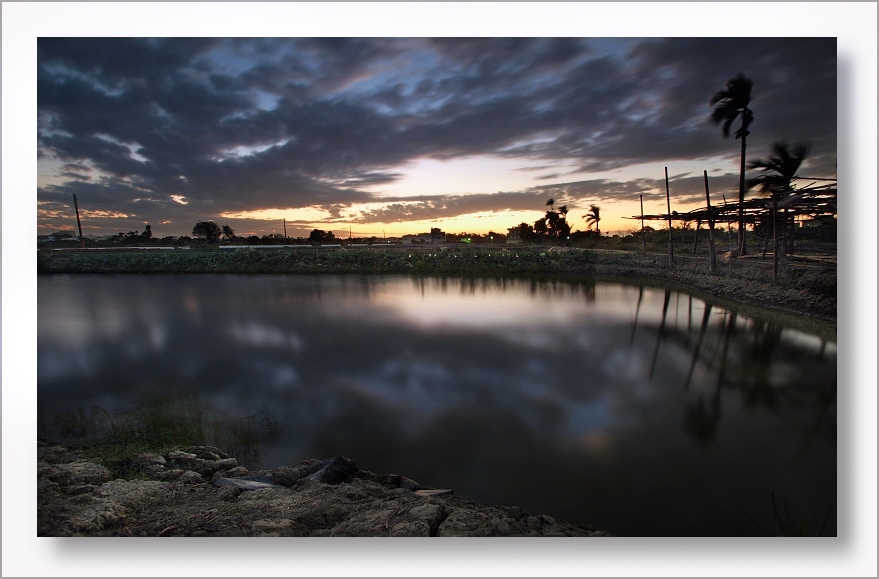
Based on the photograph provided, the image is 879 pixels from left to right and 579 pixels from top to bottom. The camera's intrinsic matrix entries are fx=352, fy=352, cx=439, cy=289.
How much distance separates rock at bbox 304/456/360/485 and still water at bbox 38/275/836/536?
0.27 meters

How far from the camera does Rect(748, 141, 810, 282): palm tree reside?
2258mm

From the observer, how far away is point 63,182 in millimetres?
2428

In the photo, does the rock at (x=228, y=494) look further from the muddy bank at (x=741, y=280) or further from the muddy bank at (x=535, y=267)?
the muddy bank at (x=741, y=280)

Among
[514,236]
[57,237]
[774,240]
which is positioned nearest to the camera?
[57,237]

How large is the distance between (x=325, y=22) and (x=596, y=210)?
2.38 meters

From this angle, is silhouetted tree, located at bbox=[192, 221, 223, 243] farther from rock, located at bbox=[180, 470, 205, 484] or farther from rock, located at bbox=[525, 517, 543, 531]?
rock, located at bbox=[525, 517, 543, 531]

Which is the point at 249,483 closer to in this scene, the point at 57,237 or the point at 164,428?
the point at 164,428

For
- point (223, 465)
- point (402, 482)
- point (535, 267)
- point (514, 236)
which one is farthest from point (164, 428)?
point (535, 267)

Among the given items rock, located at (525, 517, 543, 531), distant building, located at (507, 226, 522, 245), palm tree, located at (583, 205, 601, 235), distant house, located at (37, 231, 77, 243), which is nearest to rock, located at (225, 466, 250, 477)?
rock, located at (525, 517, 543, 531)

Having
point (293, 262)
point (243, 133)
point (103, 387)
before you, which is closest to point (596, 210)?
point (243, 133)

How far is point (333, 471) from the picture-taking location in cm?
205

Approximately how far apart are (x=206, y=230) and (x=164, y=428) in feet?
5.24

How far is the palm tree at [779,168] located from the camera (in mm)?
2258

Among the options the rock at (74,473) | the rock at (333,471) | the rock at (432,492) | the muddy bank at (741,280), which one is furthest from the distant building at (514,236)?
the rock at (74,473)
